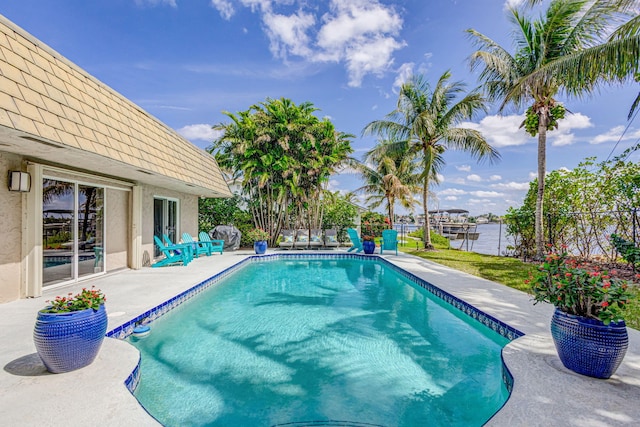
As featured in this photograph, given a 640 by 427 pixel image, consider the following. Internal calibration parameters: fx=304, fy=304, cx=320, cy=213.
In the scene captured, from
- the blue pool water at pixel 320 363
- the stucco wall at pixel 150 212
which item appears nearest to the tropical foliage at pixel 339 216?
the stucco wall at pixel 150 212

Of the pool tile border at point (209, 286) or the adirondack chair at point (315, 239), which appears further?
the adirondack chair at point (315, 239)

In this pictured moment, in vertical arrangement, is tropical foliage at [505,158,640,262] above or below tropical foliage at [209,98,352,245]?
below

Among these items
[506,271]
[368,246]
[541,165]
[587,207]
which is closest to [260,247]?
[368,246]

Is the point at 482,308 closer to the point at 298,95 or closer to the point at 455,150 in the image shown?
the point at 455,150

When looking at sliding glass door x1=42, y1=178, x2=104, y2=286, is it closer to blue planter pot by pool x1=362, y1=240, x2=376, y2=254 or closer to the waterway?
blue planter pot by pool x1=362, y1=240, x2=376, y2=254

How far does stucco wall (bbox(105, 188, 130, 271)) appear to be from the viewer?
7.20 metres

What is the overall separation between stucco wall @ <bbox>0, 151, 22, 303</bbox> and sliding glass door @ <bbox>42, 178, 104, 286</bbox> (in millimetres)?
508

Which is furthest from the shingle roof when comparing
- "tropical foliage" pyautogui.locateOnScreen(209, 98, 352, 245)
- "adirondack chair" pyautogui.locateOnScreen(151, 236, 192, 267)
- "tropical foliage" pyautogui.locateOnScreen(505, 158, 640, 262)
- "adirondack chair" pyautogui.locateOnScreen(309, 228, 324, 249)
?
"tropical foliage" pyautogui.locateOnScreen(505, 158, 640, 262)

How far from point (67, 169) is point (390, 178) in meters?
13.3

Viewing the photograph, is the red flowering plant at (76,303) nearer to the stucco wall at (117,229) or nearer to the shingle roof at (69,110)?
the shingle roof at (69,110)

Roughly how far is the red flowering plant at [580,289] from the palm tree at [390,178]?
11.9 metres

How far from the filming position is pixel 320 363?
3.60m

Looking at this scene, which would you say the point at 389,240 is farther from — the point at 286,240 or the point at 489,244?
the point at 489,244

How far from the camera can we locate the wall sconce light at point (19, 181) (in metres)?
4.77
